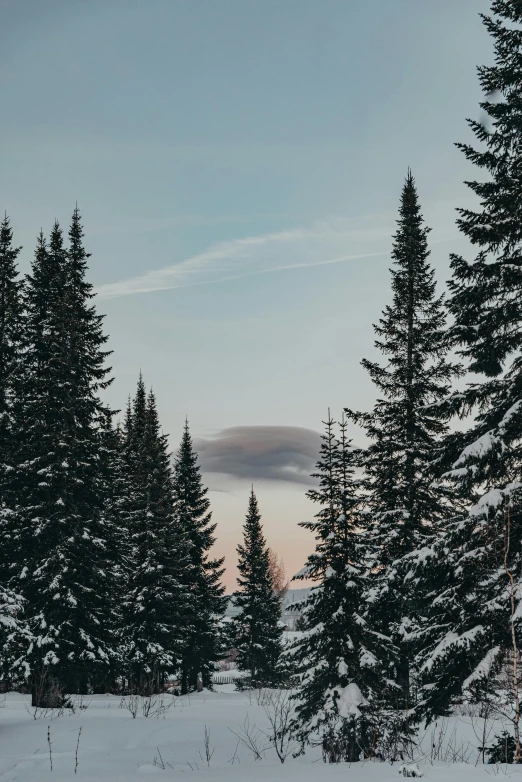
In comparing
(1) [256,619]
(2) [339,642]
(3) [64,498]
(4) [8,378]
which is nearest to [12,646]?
(3) [64,498]

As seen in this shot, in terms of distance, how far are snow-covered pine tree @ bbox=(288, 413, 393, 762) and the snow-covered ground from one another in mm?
930

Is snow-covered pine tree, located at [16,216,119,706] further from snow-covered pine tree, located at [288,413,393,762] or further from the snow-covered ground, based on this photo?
snow-covered pine tree, located at [288,413,393,762]

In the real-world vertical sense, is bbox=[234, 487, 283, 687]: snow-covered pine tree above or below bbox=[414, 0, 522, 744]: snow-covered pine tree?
below

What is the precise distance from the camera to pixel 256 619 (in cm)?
4638

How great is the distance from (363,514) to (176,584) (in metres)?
19.3

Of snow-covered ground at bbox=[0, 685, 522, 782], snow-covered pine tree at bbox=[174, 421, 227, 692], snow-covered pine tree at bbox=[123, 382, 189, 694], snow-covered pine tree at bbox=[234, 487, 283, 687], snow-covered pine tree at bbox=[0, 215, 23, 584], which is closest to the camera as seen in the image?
snow-covered ground at bbox=[0, 685, 522, 782]

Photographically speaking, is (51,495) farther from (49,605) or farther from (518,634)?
(518,634)

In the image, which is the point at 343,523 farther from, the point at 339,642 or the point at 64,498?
the point at 64,498

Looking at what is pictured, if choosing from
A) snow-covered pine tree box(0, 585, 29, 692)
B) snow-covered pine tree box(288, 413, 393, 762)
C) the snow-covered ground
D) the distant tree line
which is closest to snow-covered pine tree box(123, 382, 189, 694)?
→ the distant tree line

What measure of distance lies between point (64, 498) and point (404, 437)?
13038 millimetres

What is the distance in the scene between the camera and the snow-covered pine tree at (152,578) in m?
30.8

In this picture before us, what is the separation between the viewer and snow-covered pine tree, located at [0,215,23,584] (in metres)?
22.7

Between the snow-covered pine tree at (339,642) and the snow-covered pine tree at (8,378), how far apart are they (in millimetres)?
11946

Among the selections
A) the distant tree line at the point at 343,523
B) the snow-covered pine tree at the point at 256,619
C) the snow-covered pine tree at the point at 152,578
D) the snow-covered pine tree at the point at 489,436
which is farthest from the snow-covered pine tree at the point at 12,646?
the snow-covered pine tree at the point at 256,619
